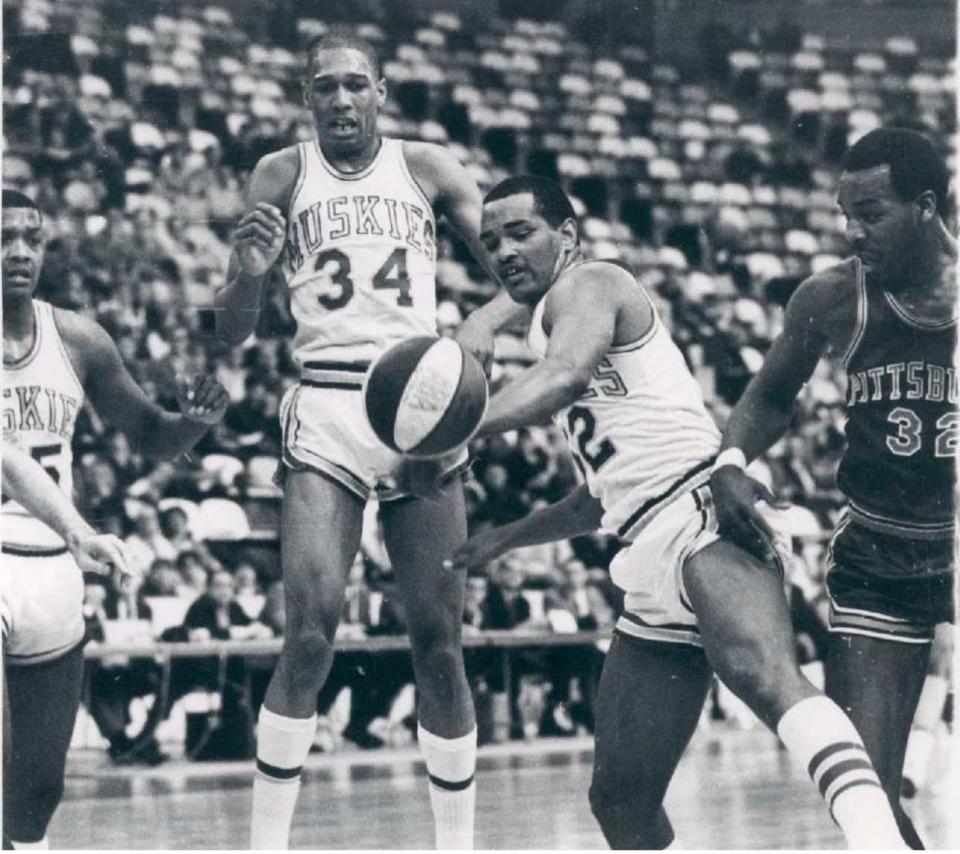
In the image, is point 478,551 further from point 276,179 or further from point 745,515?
point 276,179

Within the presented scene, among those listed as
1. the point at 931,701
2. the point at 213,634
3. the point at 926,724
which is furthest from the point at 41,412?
the point at 926,724

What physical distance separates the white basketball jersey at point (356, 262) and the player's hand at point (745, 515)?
1361 millimetres

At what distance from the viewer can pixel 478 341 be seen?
505 centimetres

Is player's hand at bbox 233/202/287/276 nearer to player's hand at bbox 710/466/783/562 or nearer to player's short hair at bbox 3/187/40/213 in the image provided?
player's short hair at bbox 3/187/40/213

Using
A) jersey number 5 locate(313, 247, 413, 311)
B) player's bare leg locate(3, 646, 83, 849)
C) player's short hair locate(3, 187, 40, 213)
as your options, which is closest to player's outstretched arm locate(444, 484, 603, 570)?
jersey number 5 locate(313, 247, 413, 311)

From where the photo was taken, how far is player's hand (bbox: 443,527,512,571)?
4.62 m

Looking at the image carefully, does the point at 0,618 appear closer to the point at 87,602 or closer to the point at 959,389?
the point at 959,389

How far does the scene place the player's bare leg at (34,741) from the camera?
4.78 metres

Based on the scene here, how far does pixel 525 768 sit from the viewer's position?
9625 millimetres

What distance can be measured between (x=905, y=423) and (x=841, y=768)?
1.07m

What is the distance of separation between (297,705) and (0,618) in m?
0.86

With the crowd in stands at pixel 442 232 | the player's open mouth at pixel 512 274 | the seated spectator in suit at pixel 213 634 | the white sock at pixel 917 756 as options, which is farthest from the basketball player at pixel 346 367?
the crowd in stands at pixel 442 232

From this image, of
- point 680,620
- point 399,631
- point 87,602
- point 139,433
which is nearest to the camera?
point 680,620

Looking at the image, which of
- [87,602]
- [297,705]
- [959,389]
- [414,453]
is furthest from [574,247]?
[87,602]
